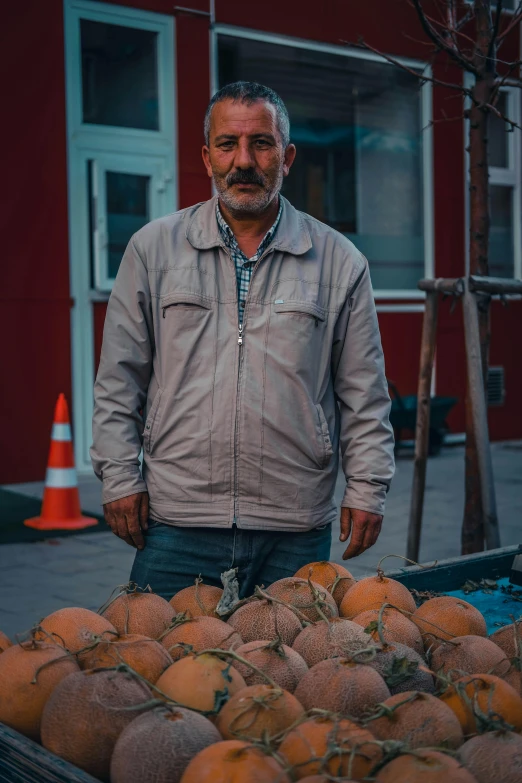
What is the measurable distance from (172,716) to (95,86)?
8.73m

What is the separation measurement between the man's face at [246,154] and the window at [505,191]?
10.9 metres

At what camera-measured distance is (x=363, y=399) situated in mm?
3154

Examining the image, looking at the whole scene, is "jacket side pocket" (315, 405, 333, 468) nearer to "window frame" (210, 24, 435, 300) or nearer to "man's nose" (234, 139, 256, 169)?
"man's nose" (234, 139, 256, 169)

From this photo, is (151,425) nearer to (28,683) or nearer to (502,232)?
(28,683)

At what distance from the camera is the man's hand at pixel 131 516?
3084 mm

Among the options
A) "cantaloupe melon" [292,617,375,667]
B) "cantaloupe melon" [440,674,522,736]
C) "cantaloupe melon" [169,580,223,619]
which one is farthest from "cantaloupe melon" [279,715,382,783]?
"cantaloupe melon" [169,580,223,619]

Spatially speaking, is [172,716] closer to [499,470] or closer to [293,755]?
[293,755]

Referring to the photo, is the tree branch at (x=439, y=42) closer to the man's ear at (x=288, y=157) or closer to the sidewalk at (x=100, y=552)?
the man's ear at (x=288, y=157)

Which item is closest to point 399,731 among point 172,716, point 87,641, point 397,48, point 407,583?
point 172,716

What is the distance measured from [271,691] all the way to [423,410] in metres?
3.48

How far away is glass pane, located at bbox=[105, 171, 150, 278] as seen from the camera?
32.4 feet

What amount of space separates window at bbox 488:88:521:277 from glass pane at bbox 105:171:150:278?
5.27m

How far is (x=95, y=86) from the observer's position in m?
9.67

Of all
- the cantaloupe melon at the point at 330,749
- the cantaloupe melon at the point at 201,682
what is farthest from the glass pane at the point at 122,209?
the cantaloupe melon at the point at 330,749
